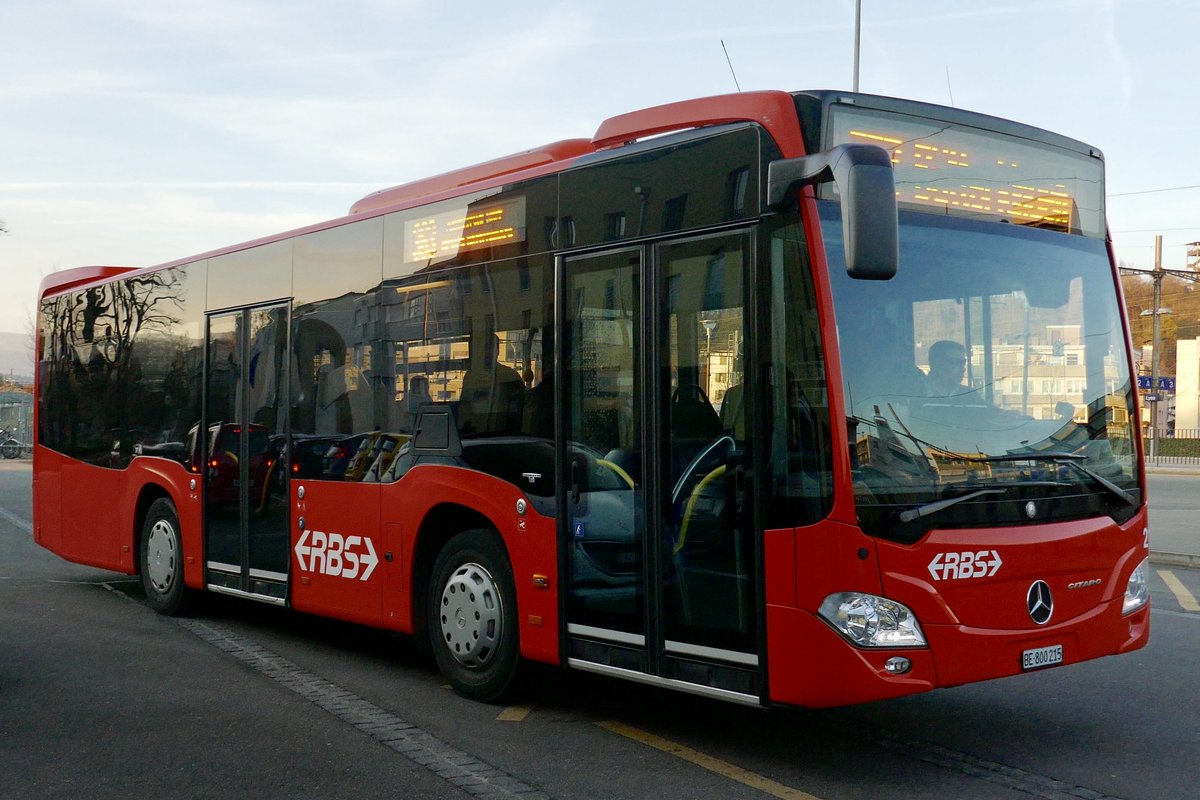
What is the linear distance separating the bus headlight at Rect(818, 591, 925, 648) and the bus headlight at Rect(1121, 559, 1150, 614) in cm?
141

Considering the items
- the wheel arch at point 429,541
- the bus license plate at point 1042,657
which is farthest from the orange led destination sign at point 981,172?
the wheel arch at point 429,541

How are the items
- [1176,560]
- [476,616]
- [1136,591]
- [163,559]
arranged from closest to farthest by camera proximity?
[1136,591]
[476,616]
[163,559]
[1176,560]

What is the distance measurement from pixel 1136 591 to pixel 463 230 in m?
4.00

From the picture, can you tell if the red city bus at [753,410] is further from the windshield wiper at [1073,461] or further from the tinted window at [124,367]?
the tinted window at [124,367]

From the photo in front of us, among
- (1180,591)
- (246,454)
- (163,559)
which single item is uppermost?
(246,454)

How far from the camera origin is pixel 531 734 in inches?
256

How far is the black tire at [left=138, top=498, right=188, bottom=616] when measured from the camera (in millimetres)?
10477

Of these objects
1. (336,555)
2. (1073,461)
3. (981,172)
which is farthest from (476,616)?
(981,172)

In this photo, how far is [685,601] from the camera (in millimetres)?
5938

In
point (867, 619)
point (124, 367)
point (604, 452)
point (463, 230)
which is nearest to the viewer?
point (867, 619)

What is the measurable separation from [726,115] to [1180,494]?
24297 mm

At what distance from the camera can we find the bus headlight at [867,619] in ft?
17.5

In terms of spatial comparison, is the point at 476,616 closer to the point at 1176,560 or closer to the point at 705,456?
the point at 705,456

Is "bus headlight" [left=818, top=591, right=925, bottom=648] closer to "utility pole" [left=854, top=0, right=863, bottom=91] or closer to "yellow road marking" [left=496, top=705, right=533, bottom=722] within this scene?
"yellow road marking" [left=496, top=705, right=533, bottom=722]
